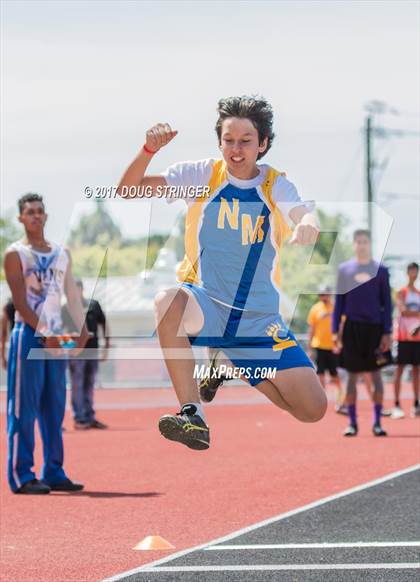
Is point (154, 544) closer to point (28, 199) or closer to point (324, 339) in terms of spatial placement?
point (28, 199)

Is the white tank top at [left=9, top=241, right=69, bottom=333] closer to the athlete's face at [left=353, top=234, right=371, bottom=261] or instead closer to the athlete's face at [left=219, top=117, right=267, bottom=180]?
the athlete's face at [left=353, top=234, right=371, bottom=261]

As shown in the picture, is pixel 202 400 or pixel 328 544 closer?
pixel 202 400

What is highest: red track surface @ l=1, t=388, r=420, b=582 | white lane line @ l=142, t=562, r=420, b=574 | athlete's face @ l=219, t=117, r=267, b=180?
athlete's face @ l=219, t=117, r=267, b=180

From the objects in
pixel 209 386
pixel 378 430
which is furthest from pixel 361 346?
pixel 209 386

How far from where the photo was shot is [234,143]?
418cm

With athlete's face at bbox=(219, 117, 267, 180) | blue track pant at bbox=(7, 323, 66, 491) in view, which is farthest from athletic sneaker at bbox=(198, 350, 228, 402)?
blue track pant at bbox=(7, 323, 66, 491)

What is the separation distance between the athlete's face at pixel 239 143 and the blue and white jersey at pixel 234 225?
18 centimetres

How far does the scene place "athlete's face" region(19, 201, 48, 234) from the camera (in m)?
8.26

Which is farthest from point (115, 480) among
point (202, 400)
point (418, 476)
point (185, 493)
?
point (202, 400)

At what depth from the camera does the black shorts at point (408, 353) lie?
59.8 feet

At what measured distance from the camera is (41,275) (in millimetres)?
9508

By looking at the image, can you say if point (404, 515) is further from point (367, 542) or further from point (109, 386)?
point (109, 386)

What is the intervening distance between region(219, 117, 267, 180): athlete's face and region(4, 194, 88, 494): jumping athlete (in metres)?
3.83

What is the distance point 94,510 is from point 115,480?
2.03 m
